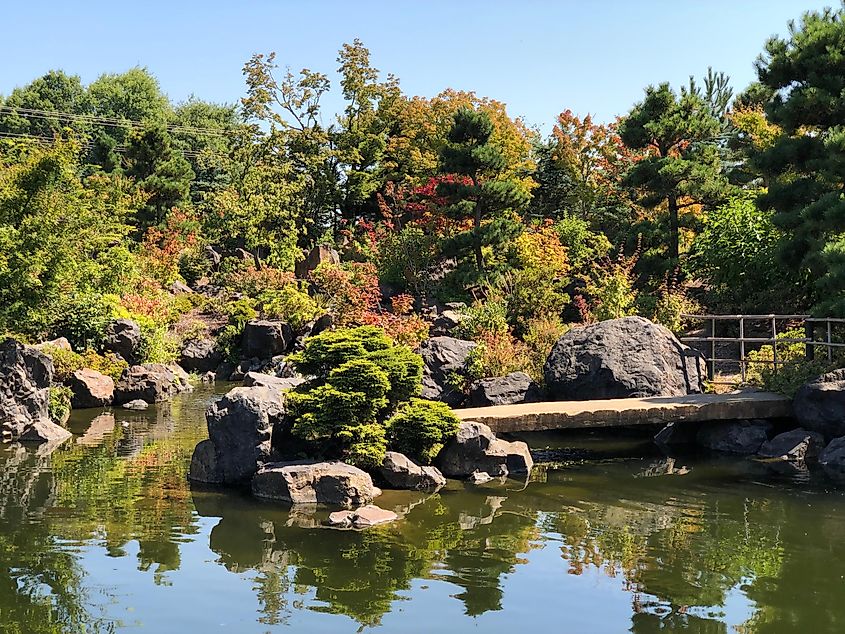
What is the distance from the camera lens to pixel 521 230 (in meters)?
21.9

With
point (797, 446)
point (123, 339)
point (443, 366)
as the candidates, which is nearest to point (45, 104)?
A: point (123, 339)

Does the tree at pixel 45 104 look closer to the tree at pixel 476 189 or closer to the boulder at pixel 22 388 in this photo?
the tree at pixel 476 189

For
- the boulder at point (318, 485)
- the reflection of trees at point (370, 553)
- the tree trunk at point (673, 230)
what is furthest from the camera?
the tree trunk at point (673, 230)

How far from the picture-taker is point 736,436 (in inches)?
516

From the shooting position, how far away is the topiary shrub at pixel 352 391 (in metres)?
10.7

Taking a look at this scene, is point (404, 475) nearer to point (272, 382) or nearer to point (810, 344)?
point (272, 382)

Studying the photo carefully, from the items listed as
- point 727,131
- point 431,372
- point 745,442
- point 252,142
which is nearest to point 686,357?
point 745,442

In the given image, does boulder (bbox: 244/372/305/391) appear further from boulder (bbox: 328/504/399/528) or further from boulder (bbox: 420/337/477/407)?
boulder (bbox: 420/337/477/407)

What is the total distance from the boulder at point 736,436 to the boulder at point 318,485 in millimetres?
5709

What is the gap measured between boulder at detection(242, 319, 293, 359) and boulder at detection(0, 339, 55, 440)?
8.25m

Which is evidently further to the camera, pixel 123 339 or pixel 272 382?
pixel 123 339

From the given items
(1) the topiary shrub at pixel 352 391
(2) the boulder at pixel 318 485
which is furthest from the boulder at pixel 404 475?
(2) the boulder at pixel 318 485

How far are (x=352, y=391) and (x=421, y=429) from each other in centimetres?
99

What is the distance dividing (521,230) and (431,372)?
24.1 ft
